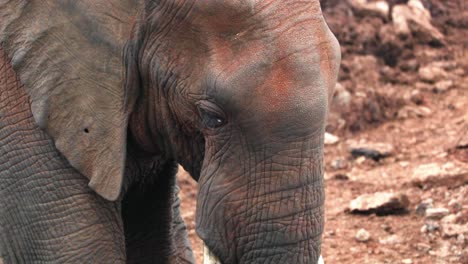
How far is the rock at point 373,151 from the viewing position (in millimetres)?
8062

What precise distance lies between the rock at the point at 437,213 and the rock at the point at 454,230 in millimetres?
184

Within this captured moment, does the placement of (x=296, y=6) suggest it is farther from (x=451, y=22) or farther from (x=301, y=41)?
(x=451, y=22)

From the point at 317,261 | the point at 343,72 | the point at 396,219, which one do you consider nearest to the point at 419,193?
the point at 396,219

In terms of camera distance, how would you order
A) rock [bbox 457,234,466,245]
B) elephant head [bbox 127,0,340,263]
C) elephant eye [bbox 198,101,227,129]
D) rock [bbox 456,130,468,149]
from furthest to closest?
rock [bbox 456,130,468,149] < rock [bbox 457,234,466,245] < elephant eye [bbox 198,101,227,129] < elephant head [bbox 127,0,340,263]

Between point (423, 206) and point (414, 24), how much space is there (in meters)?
2.75

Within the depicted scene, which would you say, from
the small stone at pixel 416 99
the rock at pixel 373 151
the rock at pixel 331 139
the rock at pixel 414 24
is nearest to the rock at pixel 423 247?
the rock at pixel 373 151

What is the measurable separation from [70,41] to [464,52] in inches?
224

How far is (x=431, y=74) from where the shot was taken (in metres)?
9.19

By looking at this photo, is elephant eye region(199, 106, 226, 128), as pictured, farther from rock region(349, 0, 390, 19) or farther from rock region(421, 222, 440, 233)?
rock region(349, 0, 390, 19)

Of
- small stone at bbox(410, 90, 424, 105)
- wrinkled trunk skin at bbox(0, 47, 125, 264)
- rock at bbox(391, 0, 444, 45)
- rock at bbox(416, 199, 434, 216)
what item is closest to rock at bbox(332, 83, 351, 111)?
small stone at bbox(410, 90, 424, 105)

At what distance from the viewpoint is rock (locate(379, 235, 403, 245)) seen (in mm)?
6742

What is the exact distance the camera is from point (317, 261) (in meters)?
4.15

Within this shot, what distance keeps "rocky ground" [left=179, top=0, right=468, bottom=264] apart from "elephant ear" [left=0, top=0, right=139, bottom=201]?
8.00 ft

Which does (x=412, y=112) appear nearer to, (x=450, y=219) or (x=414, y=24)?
(x=414, y=24)
